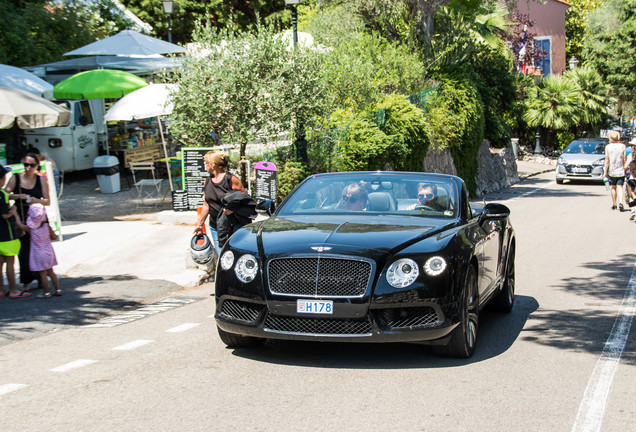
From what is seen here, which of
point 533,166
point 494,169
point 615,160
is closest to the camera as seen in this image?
point 615,160

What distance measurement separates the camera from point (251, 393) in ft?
19.4

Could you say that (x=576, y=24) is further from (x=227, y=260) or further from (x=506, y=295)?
(x=227, y=260)

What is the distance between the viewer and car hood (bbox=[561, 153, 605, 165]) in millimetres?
31688

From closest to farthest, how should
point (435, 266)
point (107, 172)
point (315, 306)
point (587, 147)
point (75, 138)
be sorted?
1. point (315, 306)
2. point (435, 266)
3. point (107, 172)
4. point (75, 138)
5. point (587, 147)

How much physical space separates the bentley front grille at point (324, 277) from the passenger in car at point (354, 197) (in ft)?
5.05

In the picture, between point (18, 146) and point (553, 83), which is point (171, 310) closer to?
point (18, 146)

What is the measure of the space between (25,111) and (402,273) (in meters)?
10.2

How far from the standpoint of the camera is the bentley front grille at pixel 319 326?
645 cm

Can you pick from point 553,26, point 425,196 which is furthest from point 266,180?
point 553,26

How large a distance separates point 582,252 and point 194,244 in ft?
21.3

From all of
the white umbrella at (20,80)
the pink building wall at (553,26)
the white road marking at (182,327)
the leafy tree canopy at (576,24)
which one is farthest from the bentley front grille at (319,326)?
the leafy tree canopy at (576,24)

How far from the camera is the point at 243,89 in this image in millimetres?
15914

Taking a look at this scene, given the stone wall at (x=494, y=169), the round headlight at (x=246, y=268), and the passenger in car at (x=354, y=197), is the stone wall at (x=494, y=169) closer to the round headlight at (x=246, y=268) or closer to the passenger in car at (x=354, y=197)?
the passenger in car at (x=354, y=197)

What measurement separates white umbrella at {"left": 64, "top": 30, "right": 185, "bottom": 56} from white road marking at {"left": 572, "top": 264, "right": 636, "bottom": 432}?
57.4 feet
